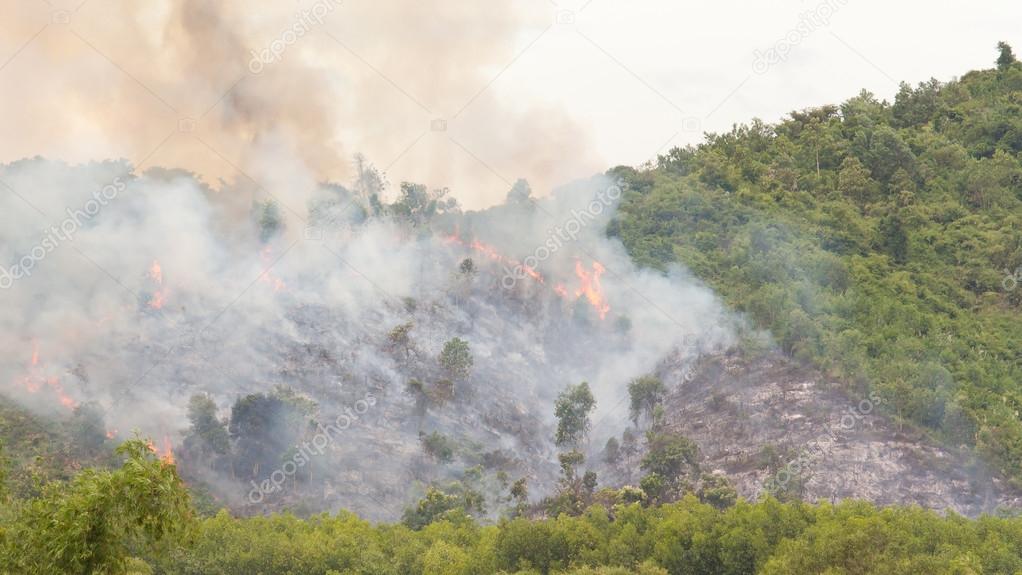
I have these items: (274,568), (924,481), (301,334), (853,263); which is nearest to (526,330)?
(301,334)

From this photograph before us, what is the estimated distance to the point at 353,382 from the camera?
121812mm

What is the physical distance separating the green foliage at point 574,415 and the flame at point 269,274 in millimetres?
36988

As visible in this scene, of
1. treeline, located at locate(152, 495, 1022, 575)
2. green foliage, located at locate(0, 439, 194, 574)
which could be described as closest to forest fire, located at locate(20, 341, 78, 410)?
treeline, located at locate(152, 495, 1022, 575)

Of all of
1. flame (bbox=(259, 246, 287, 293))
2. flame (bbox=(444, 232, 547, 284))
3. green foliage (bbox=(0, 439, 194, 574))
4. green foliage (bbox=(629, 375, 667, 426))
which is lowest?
green foliage (bbox=(0, 439, 194, 574))

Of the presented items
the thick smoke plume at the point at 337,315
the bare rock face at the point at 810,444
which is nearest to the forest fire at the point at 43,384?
the thick smoke plume at the point at 337,315

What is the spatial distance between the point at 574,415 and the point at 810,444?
2407cm

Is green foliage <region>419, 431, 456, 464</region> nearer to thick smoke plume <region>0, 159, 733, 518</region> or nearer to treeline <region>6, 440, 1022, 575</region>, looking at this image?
thick smoke plume <region>0, 159, 733, 518</region>

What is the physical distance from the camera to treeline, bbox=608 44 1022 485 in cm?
10488

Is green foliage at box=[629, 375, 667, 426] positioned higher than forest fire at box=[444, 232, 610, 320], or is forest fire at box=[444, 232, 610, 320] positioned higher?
forest fire at box=[444, 232, 610, 320]

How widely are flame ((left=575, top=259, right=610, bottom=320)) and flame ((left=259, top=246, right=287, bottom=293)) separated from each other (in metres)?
34.7

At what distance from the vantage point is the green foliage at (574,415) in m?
114

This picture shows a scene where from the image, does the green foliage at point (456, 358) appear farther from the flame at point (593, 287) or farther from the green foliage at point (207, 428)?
the green foliage at point (207, 428)

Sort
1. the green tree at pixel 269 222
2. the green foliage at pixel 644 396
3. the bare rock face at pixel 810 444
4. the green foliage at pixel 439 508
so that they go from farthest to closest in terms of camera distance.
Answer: the green tree at pixel 269 222
the green foliage at pixel 644 396
the green foliage at pixel 439 508
the bare rock face at pixel 810 444

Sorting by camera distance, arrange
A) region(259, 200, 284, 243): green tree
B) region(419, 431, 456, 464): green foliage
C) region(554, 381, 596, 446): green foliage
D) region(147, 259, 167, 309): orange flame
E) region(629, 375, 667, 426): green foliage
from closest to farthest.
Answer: region(419, 431, 456, 464): green foliage
region(554, 381, 596, 446): green foliage
region(629, 375, 667, 426): green foliage
region(147, 259, 167, 309): orange flame
region(259, 200, 284, 243): green tree
